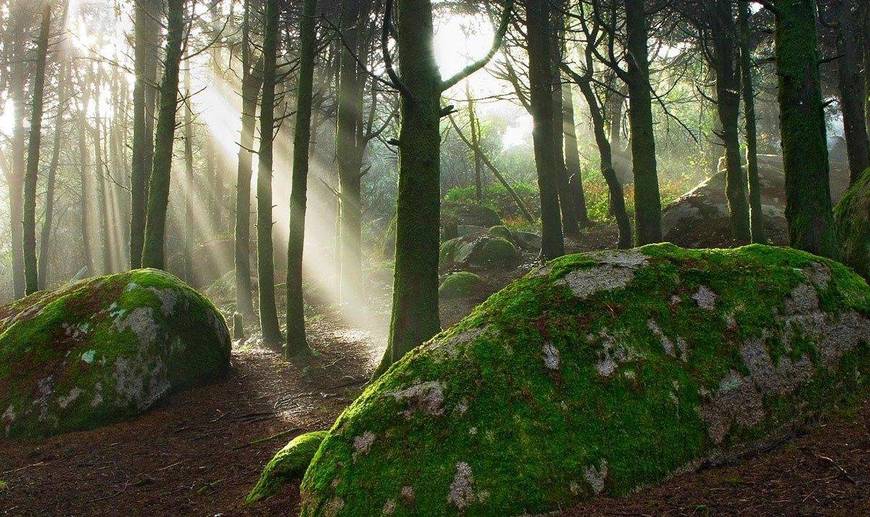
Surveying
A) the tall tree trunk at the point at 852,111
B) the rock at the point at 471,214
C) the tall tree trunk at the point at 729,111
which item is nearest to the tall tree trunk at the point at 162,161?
the tall tree trunk at the point at 729,111

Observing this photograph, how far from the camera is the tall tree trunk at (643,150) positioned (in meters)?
9.62

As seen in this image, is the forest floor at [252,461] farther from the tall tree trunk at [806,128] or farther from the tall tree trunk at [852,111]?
the tall tree trunk at [852,111]

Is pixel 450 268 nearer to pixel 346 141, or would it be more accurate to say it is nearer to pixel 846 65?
pixel 346 141

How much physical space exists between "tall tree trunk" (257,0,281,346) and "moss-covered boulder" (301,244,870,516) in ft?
25.6

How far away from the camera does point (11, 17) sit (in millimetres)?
23188

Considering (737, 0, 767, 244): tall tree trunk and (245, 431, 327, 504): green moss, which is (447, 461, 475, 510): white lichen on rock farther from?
(737, 0, 767, 244): tall tree trunk

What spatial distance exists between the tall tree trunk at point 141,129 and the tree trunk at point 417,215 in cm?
956

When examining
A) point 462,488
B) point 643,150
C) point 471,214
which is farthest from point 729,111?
point 462,488

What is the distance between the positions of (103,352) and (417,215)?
451 cm

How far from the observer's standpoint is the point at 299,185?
31.8ft

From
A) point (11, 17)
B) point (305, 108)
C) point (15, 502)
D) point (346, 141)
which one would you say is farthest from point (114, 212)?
point (15, 502)

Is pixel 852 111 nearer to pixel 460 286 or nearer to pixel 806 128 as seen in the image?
pixel 806 128

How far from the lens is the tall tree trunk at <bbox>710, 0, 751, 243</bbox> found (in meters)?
11.9

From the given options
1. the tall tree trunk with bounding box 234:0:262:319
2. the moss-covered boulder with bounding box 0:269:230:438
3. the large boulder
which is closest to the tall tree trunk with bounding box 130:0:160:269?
the tall tree trunk with bounding box 234:0:262:319
